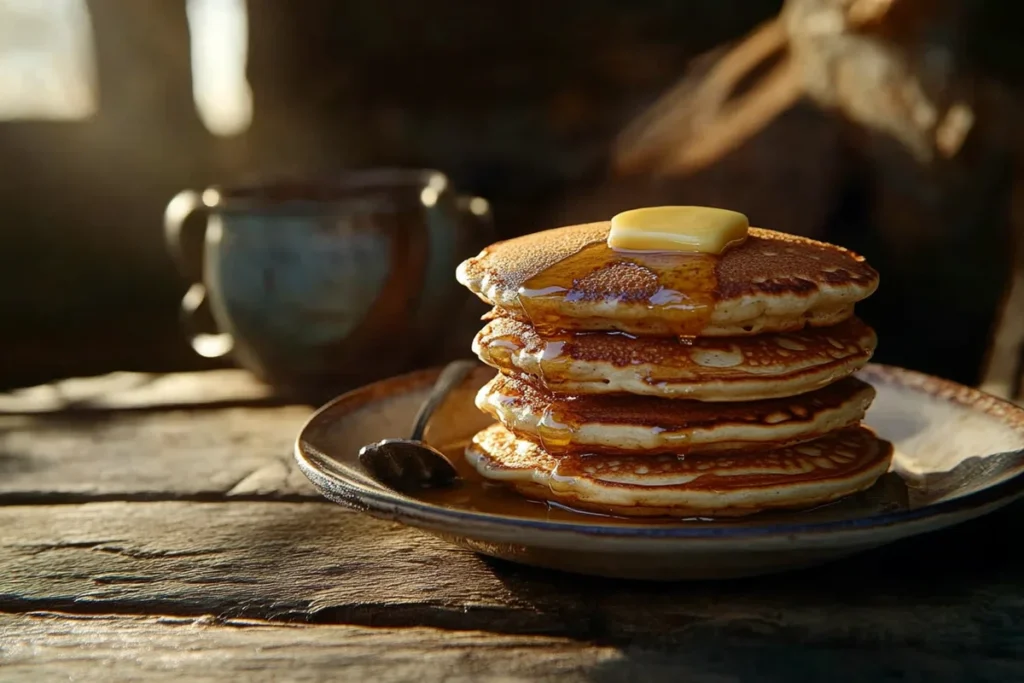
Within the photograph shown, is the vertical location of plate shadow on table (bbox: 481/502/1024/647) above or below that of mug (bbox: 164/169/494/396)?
below

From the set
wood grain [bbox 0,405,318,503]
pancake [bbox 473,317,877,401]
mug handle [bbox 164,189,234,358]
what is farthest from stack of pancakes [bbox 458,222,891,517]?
mug handle [bbox 164,189,234,358]

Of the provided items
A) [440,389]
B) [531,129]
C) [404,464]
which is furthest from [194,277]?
[531,129]

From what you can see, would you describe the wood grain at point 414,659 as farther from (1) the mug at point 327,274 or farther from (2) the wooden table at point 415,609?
(1) the mug at point 327,274

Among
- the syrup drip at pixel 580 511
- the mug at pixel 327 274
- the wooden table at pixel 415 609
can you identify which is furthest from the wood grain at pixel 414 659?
the mug at pixel 327 274

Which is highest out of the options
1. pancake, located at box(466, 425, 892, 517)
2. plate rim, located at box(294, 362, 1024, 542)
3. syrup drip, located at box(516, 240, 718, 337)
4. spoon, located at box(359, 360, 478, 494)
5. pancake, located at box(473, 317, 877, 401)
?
syrup drip, located at box(516, 240, 718, 337)

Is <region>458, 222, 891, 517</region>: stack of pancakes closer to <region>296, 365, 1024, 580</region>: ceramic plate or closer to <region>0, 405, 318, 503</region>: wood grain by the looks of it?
<region>296, 365, 1024, 580</region>: ceramic plate

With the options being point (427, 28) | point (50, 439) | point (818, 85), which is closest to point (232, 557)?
point (50, 439)

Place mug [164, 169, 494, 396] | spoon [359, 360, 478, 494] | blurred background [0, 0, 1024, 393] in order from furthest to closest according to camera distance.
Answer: blurred background [0, 0, 1024, 393] < mug [164, 169, 494, 396] < spoon [359, 360, 478, 494]
